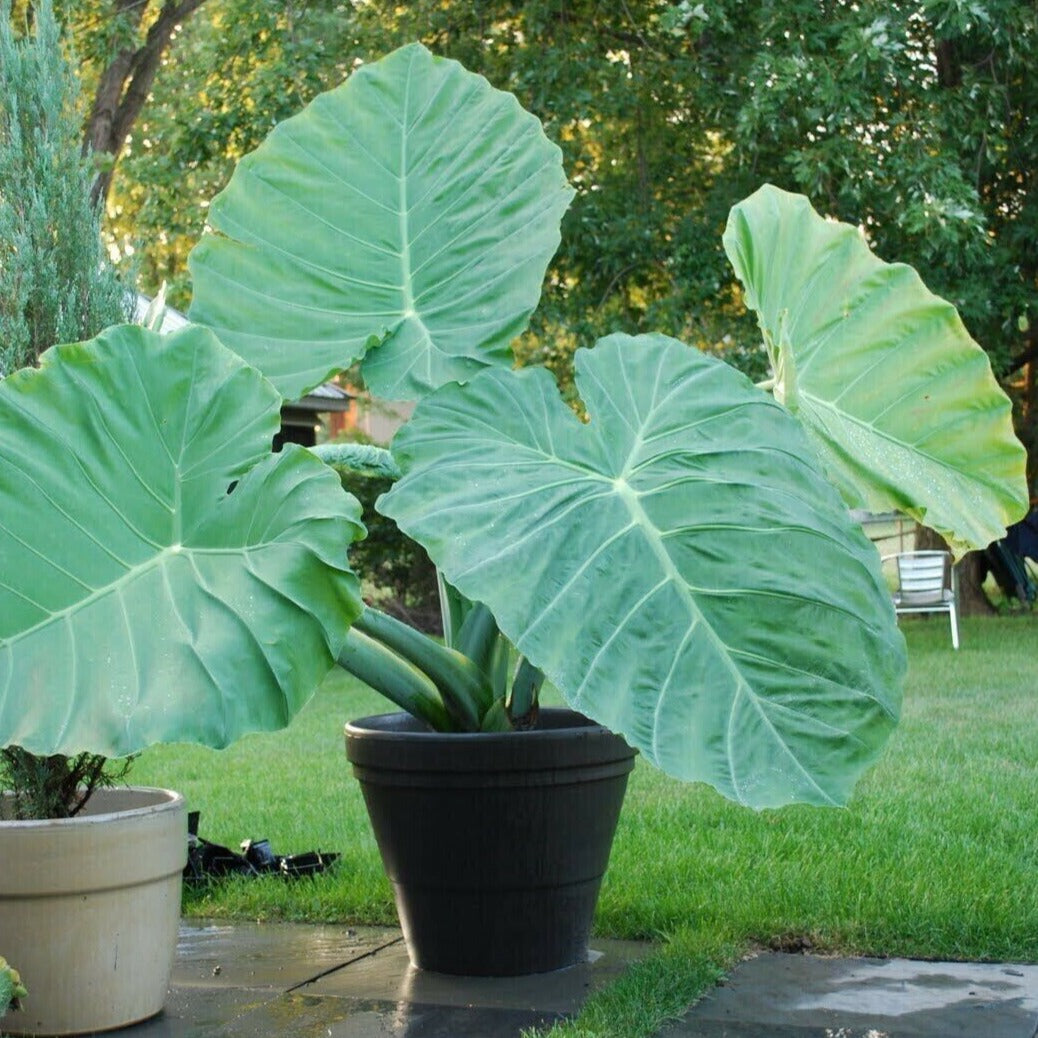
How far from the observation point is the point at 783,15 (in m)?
A: 8.87

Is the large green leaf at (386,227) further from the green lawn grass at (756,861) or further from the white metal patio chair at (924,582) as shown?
the white metal patio chair at (924,582)

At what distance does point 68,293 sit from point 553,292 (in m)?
7.85

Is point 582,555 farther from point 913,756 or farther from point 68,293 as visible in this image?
point 913,756

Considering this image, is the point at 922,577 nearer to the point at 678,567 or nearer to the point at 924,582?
the point at 924,582

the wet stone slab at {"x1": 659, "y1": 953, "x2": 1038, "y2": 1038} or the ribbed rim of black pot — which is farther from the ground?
the ribbed rim of black pot

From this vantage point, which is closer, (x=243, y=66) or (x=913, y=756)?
(x=913, y=756)

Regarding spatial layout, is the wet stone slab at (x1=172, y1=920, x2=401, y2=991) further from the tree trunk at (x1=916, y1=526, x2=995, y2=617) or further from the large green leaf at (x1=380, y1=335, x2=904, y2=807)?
the tree trunk at (x1=916, y1=526, x2=995, y2=617)

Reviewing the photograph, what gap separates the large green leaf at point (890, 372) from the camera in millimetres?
3205

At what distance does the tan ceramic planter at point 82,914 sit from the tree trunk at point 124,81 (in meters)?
9.45

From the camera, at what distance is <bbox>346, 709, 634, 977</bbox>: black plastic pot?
283 centimetres

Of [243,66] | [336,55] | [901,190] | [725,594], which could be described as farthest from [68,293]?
[243,66]

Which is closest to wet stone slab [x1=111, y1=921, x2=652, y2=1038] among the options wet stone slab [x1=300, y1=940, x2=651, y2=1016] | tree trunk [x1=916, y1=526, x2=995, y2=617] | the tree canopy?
wet stone slab [x1=300, y1=940, x2=651, y2=1016]

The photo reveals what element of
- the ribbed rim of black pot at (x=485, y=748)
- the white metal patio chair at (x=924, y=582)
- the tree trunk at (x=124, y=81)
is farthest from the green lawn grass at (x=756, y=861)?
the tree trunk at (x=124, y=81)

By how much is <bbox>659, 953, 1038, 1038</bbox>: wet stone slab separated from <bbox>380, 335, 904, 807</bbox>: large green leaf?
719 mm
